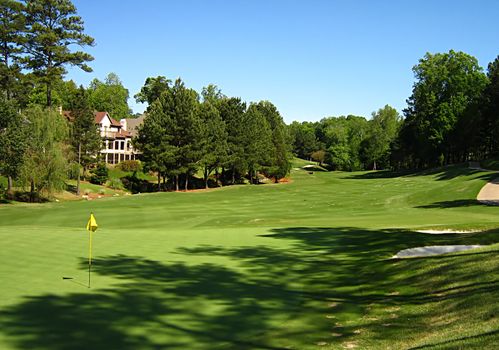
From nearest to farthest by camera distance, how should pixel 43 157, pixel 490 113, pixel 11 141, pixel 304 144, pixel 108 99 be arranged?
pixel 11 141, pixel 43 157, pixel 490 113, pixel 108 99, pixel 304 144

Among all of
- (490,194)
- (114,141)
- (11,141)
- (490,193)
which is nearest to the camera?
(490,194)

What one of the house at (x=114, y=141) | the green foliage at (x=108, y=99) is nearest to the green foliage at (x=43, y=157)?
the house at (x=114, y=141)

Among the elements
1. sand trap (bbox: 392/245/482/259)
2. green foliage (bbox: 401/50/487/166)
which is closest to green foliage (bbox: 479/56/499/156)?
green foliage (bbox: 401/50/487/166)

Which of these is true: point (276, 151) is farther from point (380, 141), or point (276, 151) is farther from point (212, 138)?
point (380, 141)

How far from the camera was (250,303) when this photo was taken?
1136 centimetres

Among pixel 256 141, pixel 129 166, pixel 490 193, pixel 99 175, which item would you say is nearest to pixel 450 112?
pixel 256 141

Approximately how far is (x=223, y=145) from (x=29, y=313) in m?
59.4

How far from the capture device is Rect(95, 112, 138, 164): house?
91000 mm

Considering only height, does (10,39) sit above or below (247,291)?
above

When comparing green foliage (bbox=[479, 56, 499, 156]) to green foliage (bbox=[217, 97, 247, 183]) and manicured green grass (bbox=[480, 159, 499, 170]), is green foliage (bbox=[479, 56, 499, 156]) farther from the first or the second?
green foliage (bbox=[217, 97, 247, 183])

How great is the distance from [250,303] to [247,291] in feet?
3.32

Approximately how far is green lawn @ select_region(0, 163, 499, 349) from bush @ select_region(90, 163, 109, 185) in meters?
46.0

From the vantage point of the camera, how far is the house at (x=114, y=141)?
91.0 metres

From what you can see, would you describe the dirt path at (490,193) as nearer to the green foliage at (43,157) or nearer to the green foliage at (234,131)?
the green foliage at (234,131)
